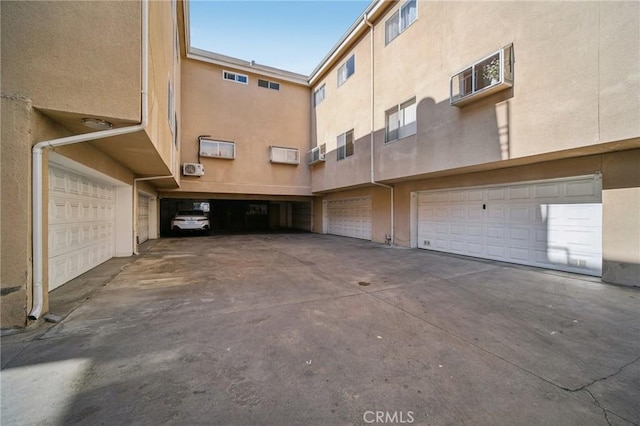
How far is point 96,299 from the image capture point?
4.05m

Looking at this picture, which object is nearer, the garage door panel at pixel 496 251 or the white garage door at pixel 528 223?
the white garage door at pixel 528 223

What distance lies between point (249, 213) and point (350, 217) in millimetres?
9446

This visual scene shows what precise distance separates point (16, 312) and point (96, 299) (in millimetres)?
1102

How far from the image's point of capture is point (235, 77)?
12.6m

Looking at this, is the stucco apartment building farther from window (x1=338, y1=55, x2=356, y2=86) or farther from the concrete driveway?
the concrete driveway

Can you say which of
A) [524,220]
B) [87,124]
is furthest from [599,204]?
[87,124]

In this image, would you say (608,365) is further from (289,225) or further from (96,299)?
(289,225)

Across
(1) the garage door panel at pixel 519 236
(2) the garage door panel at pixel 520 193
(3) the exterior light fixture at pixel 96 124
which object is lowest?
(1) the garage door panel at pixel 519 236

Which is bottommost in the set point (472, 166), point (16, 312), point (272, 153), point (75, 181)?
point (16, 312)

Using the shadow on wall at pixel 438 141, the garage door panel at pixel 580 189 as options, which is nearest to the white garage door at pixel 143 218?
the shadow on wall at pixel 438 141

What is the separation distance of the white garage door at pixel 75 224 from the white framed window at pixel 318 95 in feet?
32.0

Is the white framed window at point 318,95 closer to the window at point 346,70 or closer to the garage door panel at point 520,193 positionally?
the window at point 346,70

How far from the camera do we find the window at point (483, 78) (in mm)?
5473

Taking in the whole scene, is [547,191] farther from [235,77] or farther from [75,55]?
[235,77]
